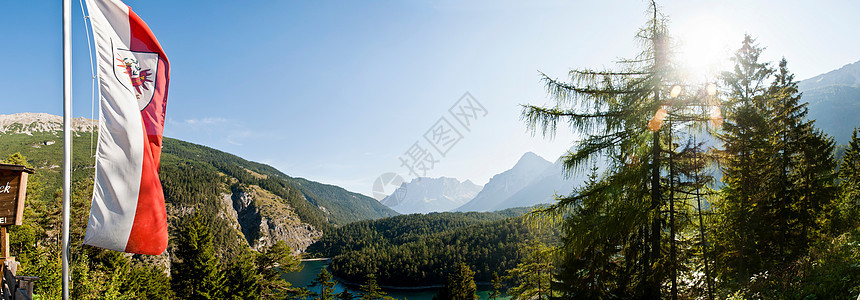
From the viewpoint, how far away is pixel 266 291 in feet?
90.5

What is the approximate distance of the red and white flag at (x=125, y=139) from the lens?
4289mm

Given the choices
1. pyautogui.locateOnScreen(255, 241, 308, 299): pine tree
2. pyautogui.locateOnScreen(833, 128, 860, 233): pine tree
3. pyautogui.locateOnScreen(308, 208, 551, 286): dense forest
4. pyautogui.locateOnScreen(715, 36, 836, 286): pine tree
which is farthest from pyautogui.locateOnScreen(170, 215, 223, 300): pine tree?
pyautogui.locateOnScreen(308, 208, 551, 286): dense forest

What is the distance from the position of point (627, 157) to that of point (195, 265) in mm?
30707

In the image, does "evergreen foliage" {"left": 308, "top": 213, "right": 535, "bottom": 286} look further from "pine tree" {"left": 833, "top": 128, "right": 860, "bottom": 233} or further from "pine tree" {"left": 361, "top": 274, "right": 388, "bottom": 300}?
"pine tree" {"left": 833, "top": 128, "right": 860, "bottom": 233}

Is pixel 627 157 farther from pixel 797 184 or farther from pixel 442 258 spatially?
pixel 442 258

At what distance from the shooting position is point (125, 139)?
443cm

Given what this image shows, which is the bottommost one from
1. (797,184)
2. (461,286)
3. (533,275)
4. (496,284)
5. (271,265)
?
(461,286)

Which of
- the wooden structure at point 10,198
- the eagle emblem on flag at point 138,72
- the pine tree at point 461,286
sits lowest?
the pine tree at point 461,286

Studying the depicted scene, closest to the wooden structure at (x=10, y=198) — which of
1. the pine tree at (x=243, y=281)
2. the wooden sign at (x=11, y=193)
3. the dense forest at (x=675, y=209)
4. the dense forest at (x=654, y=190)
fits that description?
the wooden sign at (x=11, y=193)

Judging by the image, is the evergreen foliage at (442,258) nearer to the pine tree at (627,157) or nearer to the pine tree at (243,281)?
the pine tree at (243,281)

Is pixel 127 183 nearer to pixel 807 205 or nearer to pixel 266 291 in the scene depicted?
pixel 807 205

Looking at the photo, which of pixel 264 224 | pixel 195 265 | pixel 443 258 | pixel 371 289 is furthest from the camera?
pixel 264 224

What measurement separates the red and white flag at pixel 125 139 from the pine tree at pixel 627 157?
695 centimetres

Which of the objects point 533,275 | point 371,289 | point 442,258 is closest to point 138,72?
Result: point 533,275
